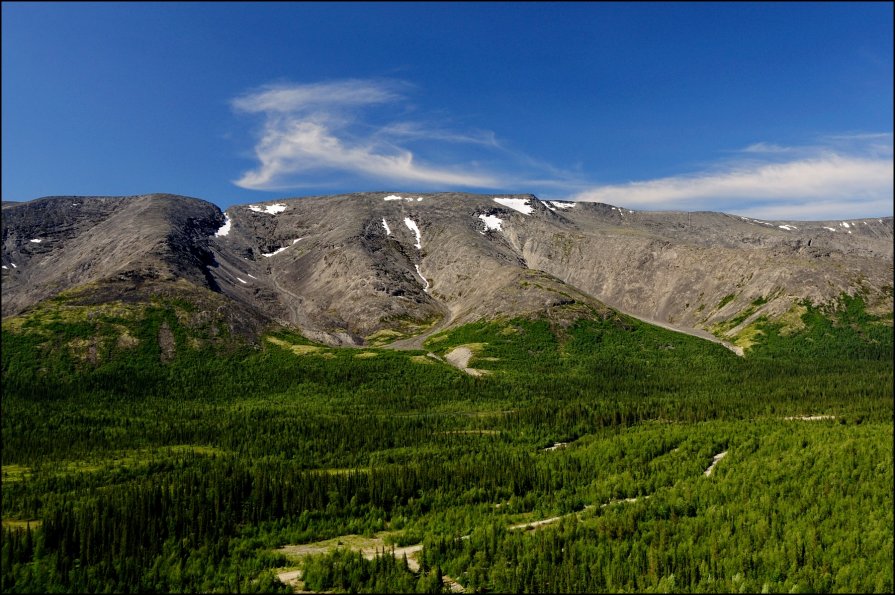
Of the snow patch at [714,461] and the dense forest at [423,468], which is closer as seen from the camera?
the dense forest at [423,468]

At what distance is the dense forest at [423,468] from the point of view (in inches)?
1293

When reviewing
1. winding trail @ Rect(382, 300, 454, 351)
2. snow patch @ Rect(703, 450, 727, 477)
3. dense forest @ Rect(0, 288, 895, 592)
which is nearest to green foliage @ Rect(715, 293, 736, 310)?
dense forest @ Rect(0, 288, 895, 592)

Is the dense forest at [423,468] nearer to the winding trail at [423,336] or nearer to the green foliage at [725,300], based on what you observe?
the winding trail at [423,336]

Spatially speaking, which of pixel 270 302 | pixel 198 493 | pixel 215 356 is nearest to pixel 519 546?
pixel 198 493

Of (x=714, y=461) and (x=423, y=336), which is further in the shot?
(x=423, y=336)

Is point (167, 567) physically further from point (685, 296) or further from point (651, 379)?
point (685, 296)

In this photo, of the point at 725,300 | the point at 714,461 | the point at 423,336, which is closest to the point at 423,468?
the point at 714,461

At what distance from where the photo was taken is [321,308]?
189 m

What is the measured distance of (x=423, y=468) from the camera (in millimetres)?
56219

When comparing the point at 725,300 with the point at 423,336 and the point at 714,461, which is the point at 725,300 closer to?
the point at 423,336

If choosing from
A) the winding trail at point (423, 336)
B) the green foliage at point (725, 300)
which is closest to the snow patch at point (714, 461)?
the winding trail at point (423, 336)

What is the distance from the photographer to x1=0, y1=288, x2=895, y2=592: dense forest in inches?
1293

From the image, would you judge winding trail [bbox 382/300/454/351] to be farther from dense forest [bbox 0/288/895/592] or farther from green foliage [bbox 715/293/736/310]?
green foliage [bbox 715/293/736/310]

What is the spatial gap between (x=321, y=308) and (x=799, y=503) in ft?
538
